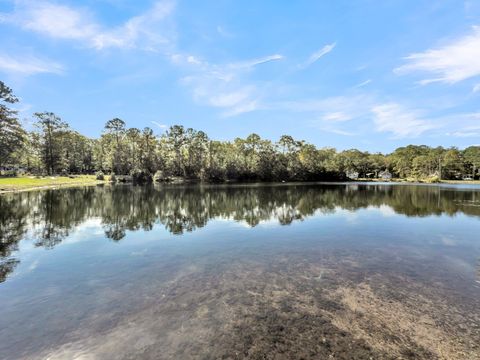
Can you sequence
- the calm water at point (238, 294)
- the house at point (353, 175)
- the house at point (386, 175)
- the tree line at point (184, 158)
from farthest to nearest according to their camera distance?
the house at point (353, 175) → the house at point (386, 175) → the tree line at point (184, 158) → the calm water at point (238, 294)

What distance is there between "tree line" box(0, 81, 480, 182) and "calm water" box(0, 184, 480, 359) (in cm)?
6984

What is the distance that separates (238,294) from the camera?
7809mm

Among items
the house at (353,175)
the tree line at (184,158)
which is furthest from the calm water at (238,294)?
the house at (353,175)

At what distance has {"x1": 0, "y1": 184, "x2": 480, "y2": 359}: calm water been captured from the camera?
17.7 ft

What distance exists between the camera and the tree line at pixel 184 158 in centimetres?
8200

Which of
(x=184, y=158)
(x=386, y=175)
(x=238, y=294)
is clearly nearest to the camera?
(x=238, y=294)

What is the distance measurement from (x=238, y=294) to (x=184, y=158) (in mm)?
85771

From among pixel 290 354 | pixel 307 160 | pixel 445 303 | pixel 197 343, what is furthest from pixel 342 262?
pixel 307 160

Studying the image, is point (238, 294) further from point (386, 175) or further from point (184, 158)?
point (386, 175)

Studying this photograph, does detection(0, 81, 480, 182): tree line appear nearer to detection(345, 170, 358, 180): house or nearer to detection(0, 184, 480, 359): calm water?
detection(345, 170, 358, 180): house

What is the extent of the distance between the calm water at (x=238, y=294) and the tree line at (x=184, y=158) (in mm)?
69836

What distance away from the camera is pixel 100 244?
44.8 feet

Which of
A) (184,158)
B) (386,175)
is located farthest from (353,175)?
(184,158)

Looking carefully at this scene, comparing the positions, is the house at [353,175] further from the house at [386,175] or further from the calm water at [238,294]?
the calm water at [238,294]
